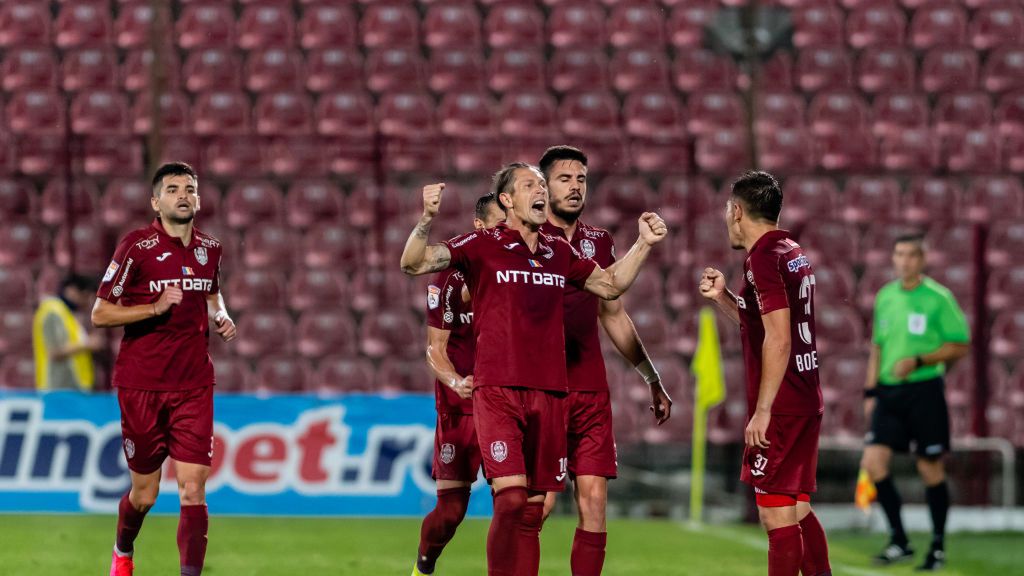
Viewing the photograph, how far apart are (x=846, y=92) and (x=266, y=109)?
21.7 feet

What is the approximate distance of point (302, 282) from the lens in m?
15.4

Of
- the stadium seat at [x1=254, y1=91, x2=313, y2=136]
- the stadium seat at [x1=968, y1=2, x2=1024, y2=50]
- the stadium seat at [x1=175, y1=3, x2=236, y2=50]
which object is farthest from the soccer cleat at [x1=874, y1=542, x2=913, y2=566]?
the stadium seat at [x1=175, y1=3, x2=236, y2=50]

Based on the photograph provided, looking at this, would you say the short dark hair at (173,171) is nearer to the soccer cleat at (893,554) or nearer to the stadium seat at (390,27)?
the soccer cleat at (893,554)

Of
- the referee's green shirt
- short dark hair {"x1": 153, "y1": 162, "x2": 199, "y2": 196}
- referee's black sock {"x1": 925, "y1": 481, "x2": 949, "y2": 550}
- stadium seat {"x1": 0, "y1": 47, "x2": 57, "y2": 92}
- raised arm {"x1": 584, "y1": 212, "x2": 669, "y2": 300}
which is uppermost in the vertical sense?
stadium seat {"x1": 0, "y1": 47, "x2": 57, "y2": 92}

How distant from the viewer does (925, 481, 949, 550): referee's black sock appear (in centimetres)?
1002

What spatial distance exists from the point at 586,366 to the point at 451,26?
11.6 metres

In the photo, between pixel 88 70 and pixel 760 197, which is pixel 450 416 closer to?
pixel 760 197

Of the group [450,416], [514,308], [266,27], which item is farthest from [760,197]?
[266,27]

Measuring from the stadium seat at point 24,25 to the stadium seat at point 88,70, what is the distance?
1.79 ft

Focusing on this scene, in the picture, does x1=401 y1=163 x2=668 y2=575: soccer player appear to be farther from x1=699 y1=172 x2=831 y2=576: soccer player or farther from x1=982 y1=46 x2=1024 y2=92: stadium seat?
x1=982 y1=46 x2=1024 y2=92: stadium seat

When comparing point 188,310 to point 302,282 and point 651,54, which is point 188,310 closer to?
point 302,282

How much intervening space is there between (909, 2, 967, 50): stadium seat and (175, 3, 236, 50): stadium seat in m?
8.18

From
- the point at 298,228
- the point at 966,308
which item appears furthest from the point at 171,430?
the point at 966,308

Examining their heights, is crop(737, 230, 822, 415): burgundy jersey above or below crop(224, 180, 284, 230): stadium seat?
below
